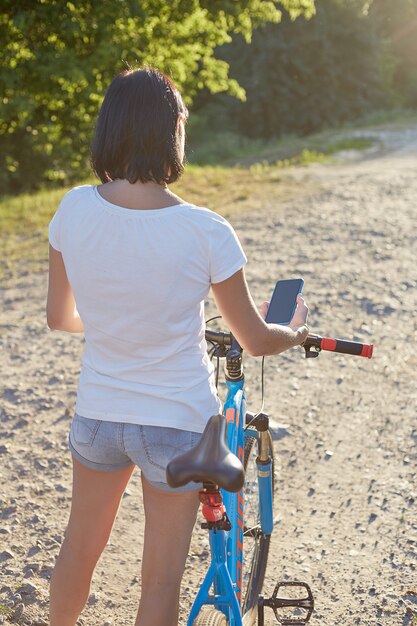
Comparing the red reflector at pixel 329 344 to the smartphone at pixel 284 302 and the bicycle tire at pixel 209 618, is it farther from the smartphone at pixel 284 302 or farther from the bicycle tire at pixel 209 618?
the bicycle tire at pixel 209 618

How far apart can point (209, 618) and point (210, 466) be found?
558 mm

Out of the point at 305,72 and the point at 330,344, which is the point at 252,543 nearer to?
the point at 330,344

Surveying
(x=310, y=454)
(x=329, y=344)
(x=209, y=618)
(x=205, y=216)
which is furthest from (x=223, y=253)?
(x=310, y=454)

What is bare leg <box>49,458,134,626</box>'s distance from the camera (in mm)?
2496

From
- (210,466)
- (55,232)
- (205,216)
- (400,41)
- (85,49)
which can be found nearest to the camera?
(210,466)

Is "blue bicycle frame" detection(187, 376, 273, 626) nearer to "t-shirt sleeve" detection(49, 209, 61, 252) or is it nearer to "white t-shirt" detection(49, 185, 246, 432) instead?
"white t-shirt" detection(49, 185, 246, 432)

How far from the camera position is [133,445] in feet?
7.64

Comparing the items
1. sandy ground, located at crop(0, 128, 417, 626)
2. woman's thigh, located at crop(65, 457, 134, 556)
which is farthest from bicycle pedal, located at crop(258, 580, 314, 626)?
woman's thigh, located at crop(65, 457, 134, 556)

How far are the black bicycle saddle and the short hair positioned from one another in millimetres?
704

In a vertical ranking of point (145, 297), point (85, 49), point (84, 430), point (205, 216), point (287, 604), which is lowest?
point (287, 604)

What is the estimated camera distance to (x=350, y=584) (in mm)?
4055

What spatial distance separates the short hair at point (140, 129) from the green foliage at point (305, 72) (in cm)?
3631

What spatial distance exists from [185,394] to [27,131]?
1712cm

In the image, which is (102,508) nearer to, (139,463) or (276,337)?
(139,463)
